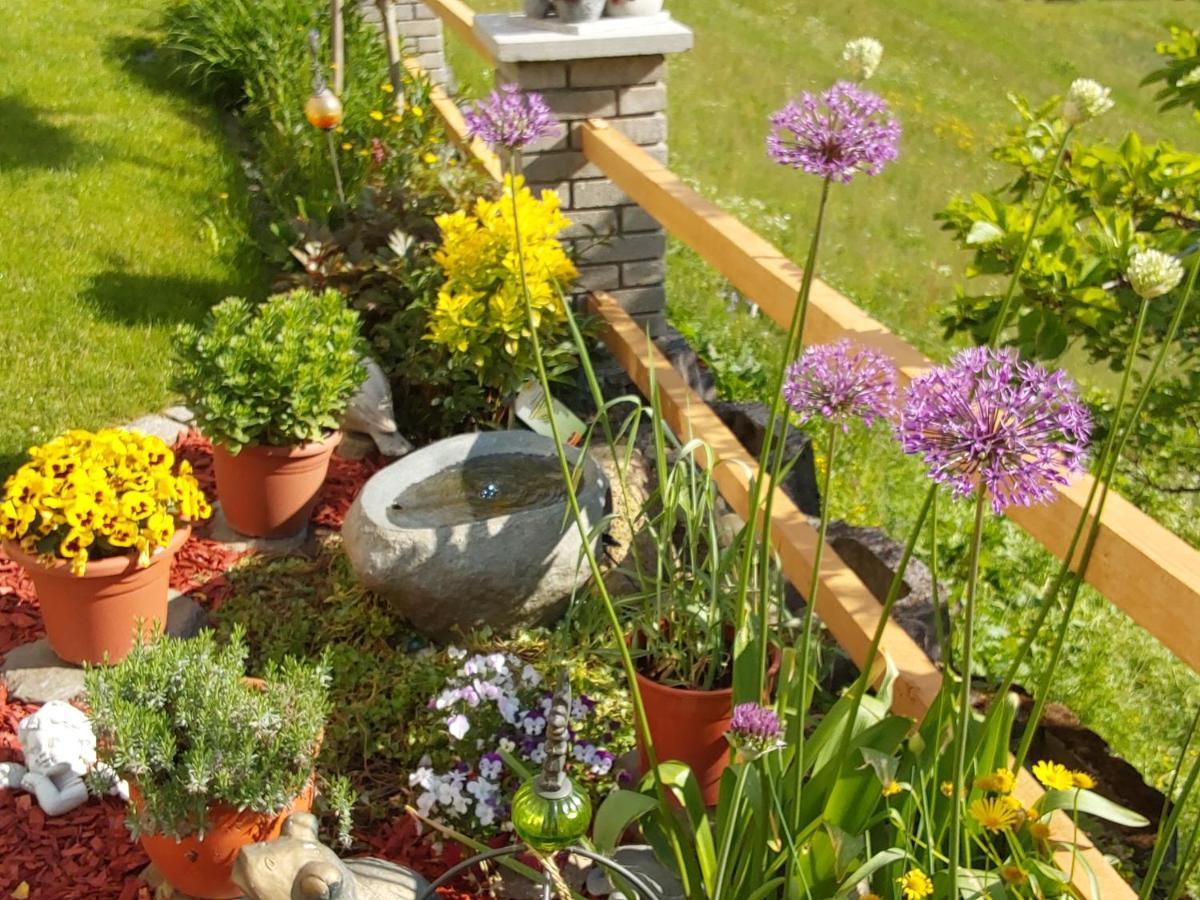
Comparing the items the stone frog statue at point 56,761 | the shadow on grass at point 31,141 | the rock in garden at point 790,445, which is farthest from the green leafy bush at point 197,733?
the shadow on grass at point 31,141

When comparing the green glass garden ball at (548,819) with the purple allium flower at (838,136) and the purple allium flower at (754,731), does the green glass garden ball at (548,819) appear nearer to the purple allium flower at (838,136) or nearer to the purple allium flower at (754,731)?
the purple allium flower at (754,731)

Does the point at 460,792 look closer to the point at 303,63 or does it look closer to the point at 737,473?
the point at 737,473

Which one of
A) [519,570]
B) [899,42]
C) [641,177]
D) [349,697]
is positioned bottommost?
[899,42]

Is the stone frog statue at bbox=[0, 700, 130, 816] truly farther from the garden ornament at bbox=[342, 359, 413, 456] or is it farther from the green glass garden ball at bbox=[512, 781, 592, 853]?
the green glass garden ball at bbox=[512, 781, 592, 853]

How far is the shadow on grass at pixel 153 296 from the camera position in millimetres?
4746

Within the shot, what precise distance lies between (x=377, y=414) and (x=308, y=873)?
217 cm

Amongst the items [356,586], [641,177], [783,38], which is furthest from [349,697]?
[783,38]

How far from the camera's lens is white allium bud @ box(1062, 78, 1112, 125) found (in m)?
1.31

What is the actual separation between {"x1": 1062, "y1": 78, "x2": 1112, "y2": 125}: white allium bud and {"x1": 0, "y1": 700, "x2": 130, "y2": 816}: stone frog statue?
2413 millimetres

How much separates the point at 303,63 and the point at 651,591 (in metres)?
5.13

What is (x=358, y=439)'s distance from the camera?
4.16 meters

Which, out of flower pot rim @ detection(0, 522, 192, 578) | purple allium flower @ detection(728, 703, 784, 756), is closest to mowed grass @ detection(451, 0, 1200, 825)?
purple allium flower @ detection(728, 703, 784, 756)

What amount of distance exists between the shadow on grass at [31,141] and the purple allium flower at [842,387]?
5502 mm

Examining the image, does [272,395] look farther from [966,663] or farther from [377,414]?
[966,663]
